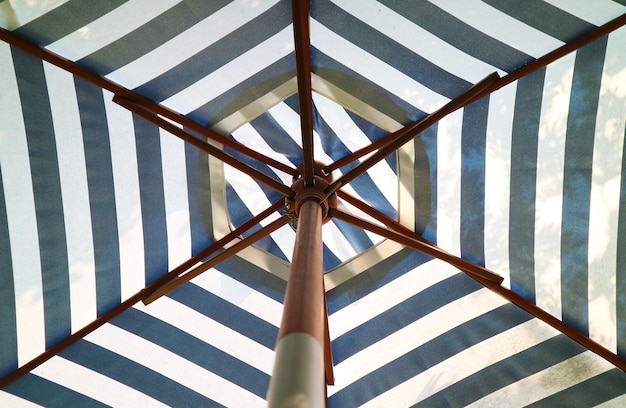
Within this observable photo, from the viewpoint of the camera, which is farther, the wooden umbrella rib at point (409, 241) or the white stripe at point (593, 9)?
the wooden umbrella rib at point (409, 241)

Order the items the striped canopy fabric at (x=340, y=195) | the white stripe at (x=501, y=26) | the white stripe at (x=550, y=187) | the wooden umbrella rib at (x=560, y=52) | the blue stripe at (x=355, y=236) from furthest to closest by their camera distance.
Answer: the blue stripe at (x=355, y=236) → the white stripe at (x=550, y=187) → the striped canopy fabric at (x=340, y=195) → the white stripe at (x=501, y=26) → the wooden umbrella rib at (x=560, y=52)

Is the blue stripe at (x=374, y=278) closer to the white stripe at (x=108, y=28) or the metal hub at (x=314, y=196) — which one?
the metal hub at (x=314, y=196)

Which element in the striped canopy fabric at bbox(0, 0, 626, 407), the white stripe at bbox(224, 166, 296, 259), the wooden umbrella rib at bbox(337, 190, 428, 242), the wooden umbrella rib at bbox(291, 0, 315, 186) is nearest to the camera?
the wooden umbrella rib at bbox(291, 0, 315, 186)

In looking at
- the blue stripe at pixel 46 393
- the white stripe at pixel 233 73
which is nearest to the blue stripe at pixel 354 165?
the white stripe at pixel 233 73

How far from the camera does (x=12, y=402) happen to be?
307cm

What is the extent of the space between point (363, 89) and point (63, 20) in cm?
176

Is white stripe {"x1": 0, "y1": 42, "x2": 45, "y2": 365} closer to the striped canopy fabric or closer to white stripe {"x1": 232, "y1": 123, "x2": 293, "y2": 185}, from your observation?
the striped canopy fabric

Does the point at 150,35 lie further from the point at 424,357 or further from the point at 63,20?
the point at 424,357

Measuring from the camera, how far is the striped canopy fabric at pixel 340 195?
2.75 metres

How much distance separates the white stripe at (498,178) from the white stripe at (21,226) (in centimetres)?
284

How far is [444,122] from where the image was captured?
3.19 m

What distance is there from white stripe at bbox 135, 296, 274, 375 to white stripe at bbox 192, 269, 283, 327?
19 centimetres

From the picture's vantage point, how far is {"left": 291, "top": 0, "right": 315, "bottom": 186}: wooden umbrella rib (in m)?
2.39

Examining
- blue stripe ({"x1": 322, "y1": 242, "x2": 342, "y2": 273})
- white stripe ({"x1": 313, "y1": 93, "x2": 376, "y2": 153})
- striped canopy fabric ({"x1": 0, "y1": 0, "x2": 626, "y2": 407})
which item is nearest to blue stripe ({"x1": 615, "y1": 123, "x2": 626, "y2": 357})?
striped canopy fabric ({"x1": 0, "y1": 0, "x2": 626, "y2": 407})
